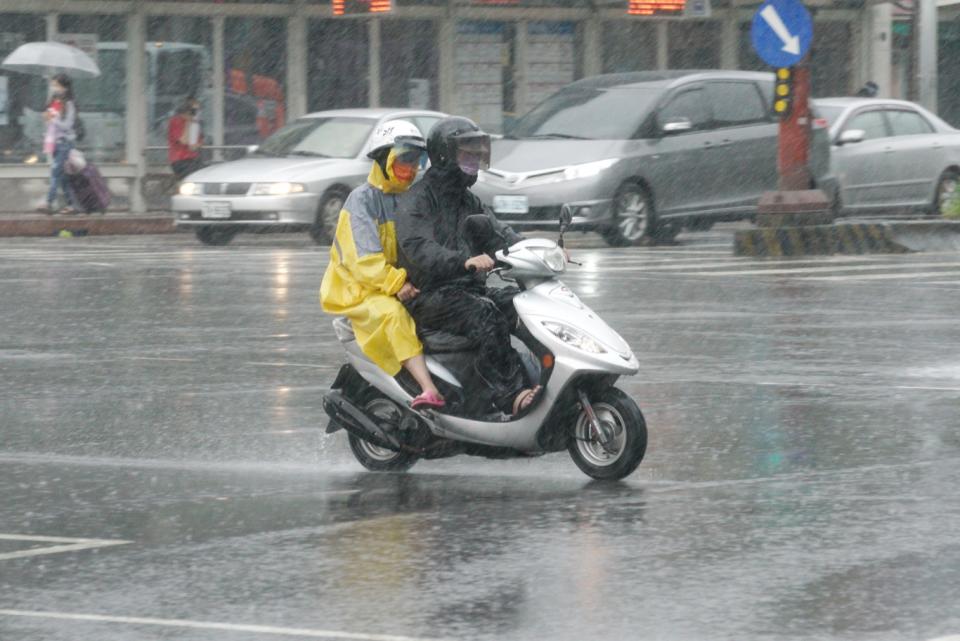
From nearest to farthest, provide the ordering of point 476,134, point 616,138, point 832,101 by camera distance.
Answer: point 476,134
point 616,138
point 832,101

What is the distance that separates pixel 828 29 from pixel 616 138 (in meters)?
15.2

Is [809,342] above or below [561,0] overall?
below

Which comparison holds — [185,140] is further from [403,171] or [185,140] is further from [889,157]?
[403,171]

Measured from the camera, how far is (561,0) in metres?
33.9

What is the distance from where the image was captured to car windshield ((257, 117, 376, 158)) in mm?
24453

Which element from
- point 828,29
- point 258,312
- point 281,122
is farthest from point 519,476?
point 828,29

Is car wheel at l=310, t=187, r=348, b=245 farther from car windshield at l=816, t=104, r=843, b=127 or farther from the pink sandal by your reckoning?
the pink sandal

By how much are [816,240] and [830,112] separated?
3.75 m

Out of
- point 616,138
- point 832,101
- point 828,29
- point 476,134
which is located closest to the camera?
point 476,134

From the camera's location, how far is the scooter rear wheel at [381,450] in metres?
8.44

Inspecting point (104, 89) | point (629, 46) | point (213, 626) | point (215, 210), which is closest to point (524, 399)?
point (213, 626)

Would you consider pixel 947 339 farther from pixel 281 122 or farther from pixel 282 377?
pixel 281 122

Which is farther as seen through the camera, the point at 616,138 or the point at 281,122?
the point at 281,122

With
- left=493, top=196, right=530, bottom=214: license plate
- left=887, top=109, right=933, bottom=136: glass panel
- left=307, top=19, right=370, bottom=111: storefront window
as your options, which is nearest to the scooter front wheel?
left=493, top=196, right=530, bottom=214: license plate
